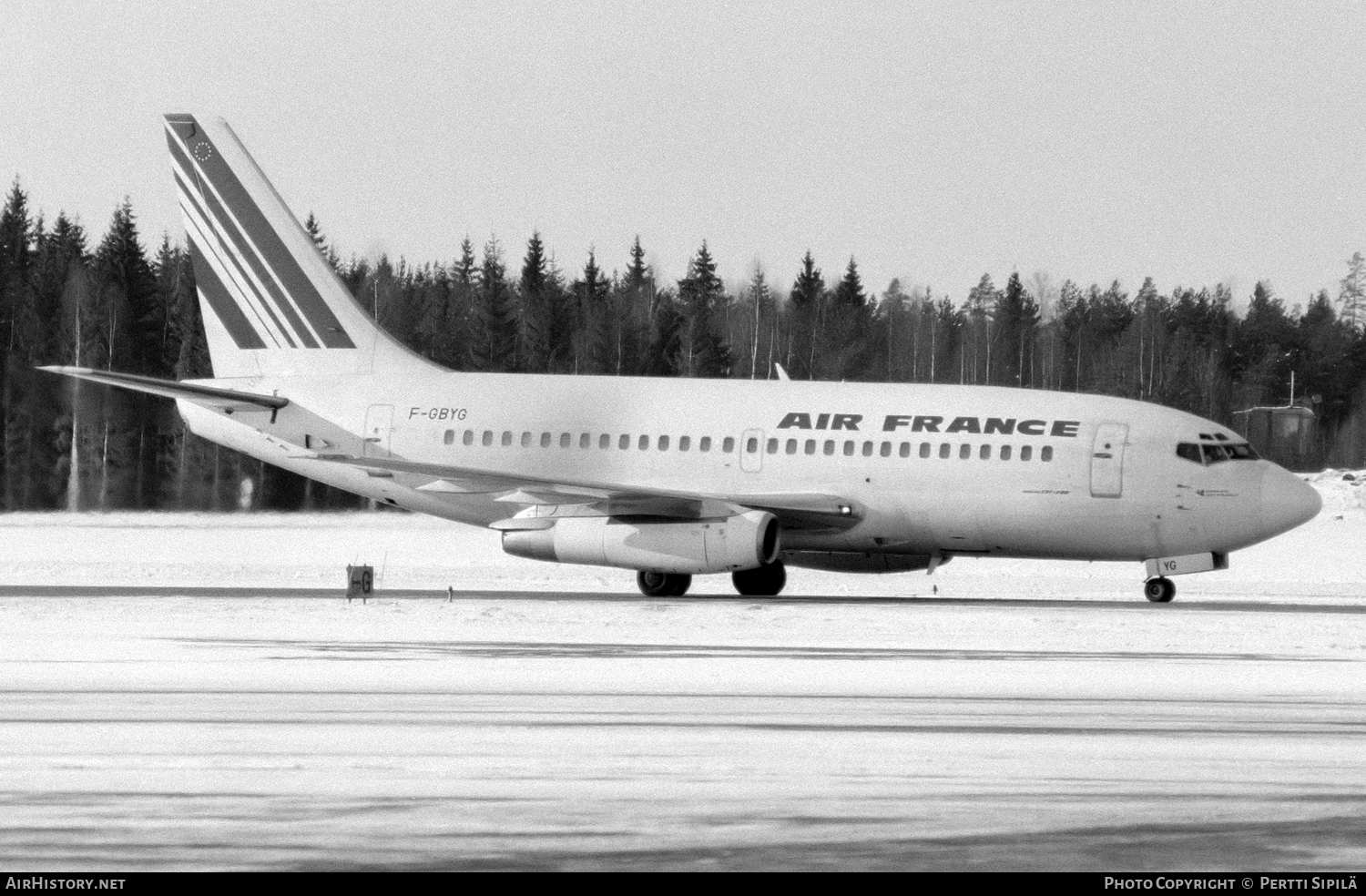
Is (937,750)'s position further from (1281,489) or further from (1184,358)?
(1184,358)

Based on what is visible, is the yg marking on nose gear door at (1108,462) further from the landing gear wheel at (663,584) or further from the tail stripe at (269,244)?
the tail stripe at (269,244)

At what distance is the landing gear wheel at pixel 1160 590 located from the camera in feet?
104

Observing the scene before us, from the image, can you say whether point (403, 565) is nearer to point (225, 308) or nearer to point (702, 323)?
point (225, 308)

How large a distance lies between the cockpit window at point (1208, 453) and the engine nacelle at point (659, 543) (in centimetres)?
625

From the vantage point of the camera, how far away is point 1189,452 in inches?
1260

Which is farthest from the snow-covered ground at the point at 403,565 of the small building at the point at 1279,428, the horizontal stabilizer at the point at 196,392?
the small building at the point at 1279,428

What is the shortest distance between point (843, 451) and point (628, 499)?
11.8ft

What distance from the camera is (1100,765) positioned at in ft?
44.8

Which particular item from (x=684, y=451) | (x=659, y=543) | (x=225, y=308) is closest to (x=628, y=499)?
(x=659, y=543)

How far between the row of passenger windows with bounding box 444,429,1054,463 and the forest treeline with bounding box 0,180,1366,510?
10376mm

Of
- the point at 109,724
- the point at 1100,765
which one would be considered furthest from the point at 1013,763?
Answer: the point at 109,724

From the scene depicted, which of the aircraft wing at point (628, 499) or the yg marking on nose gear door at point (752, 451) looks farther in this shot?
the yg marking on nose gear door at point (752, 451)

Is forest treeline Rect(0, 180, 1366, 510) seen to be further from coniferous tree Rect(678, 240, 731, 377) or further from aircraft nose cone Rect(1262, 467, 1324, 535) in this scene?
aircraft nose cone Rect(1262, 467, 1324, 535)

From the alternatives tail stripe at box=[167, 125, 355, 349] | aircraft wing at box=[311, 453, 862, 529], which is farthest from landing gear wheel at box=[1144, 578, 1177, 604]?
tail stripe at box=[167, 125, 355, 349]
